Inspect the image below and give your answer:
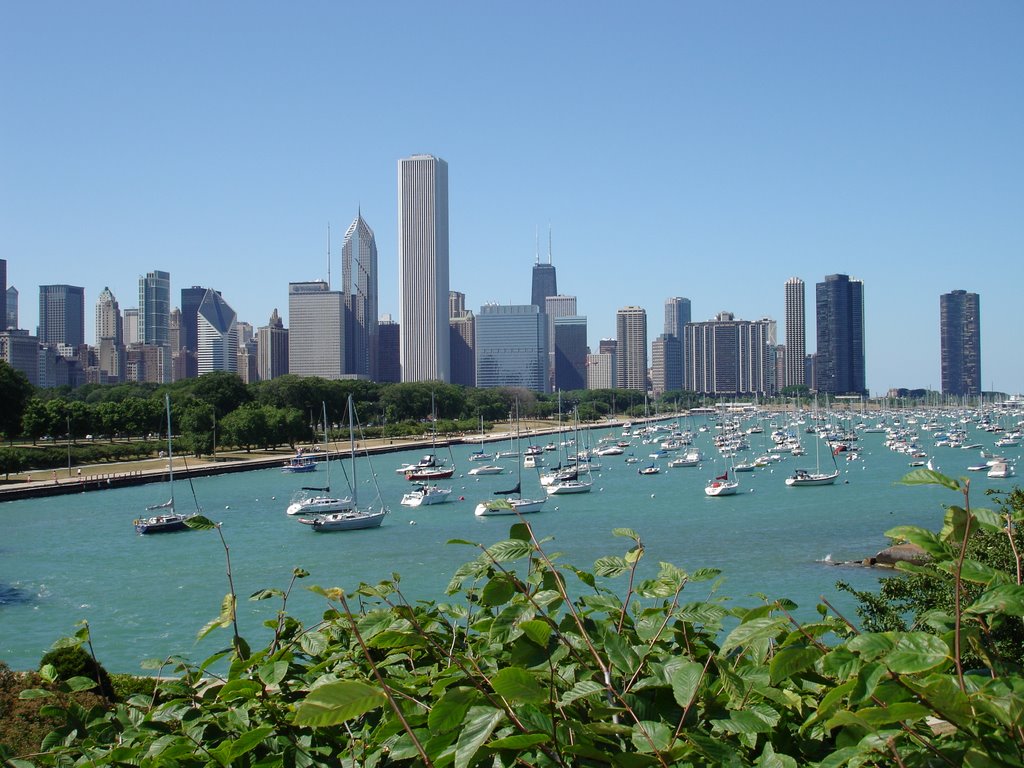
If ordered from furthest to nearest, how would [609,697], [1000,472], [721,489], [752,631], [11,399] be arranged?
[11,399]
[1000,472]
[721,489]
[609,697]
[752,631]

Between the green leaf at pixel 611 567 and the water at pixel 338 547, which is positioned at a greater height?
Result: the green leaf at pixel 611 567

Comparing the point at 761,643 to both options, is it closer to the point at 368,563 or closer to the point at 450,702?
the point at 450,702

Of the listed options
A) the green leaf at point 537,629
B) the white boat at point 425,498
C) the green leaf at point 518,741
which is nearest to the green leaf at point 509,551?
the green leaf at point 537,629

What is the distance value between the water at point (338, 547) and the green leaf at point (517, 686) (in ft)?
43.8

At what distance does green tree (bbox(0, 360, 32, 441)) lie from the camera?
70438 millimetres

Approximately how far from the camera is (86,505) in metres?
53.3

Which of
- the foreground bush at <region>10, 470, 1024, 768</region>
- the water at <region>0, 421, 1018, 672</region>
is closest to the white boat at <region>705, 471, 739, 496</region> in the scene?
the water at <region>0, 421, 1018, 672</region>

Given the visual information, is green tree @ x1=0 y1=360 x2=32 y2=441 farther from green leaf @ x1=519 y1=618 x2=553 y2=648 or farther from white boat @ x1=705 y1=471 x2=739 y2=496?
green leaf @ x1=519 y1=618 x2=553 y2=648

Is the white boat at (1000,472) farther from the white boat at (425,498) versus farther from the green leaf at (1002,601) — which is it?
the green leaf at (1002,601)

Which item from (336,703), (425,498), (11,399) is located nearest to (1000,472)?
(425,498)

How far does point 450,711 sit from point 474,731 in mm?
103

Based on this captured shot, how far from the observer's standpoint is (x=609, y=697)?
7.83ft

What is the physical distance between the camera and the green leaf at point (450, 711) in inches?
82.7

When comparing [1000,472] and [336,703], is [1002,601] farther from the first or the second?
[1000,472]
